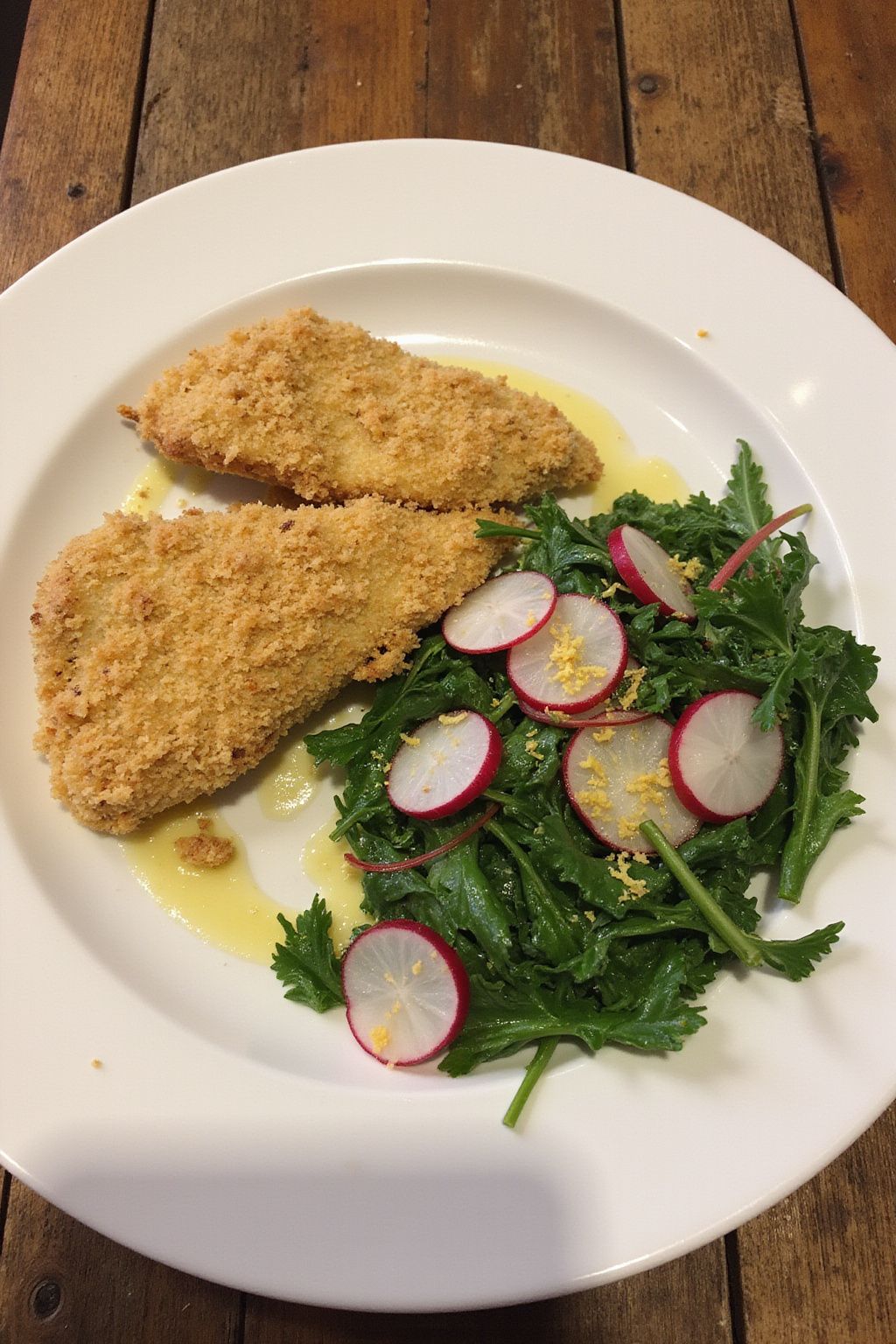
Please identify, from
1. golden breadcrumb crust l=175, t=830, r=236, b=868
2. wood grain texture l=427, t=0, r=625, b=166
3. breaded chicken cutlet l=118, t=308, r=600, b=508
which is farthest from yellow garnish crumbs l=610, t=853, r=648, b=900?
wood grain texture l=427, t=0, r=625, b=166


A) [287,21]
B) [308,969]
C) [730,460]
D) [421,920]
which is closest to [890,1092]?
[421,920]

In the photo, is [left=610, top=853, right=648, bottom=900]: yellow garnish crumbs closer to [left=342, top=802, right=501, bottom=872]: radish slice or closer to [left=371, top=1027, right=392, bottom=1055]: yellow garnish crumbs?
[left=342, top=802, right=501, bottom=872]: radish slice

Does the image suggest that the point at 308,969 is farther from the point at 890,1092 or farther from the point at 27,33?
the point at 27,33

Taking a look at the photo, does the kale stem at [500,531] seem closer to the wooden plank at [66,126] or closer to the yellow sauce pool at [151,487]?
the yellow sauce pool at [151,487]

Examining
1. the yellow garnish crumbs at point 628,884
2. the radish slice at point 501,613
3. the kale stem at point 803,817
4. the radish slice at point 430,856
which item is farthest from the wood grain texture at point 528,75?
the yellow garnish crumbs at point 628,884

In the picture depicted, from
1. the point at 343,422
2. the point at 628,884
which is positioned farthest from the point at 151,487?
the point at 628,884

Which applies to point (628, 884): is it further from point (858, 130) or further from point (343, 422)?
point (858, 130)
